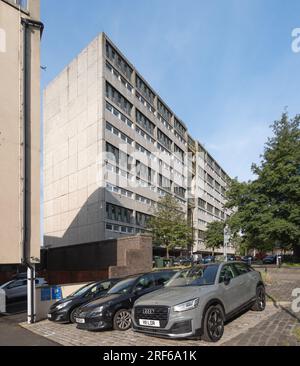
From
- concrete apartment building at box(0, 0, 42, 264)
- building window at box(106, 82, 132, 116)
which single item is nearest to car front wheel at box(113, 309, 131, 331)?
concrete apartment building at box(0, 0, 42, 264)

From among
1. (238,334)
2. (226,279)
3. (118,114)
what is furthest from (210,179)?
(238,334)

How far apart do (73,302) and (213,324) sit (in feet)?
18.6

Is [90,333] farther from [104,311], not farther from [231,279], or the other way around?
[231,279]

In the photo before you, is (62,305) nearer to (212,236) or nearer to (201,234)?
(212,236)

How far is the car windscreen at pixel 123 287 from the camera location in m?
10.5

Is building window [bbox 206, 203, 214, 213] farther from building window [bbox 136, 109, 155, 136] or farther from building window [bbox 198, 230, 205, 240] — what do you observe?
building window [bbox 136, 109, 155, 136]

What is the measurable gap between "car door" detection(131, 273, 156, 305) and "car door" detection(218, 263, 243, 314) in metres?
2.59

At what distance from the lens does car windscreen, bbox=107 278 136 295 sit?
34.5 ft

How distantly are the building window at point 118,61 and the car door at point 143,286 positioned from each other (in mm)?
39824

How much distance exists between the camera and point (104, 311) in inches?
373

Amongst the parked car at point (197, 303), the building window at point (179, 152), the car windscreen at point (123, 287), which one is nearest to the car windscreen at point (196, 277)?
the parked car at point (197, 303)
